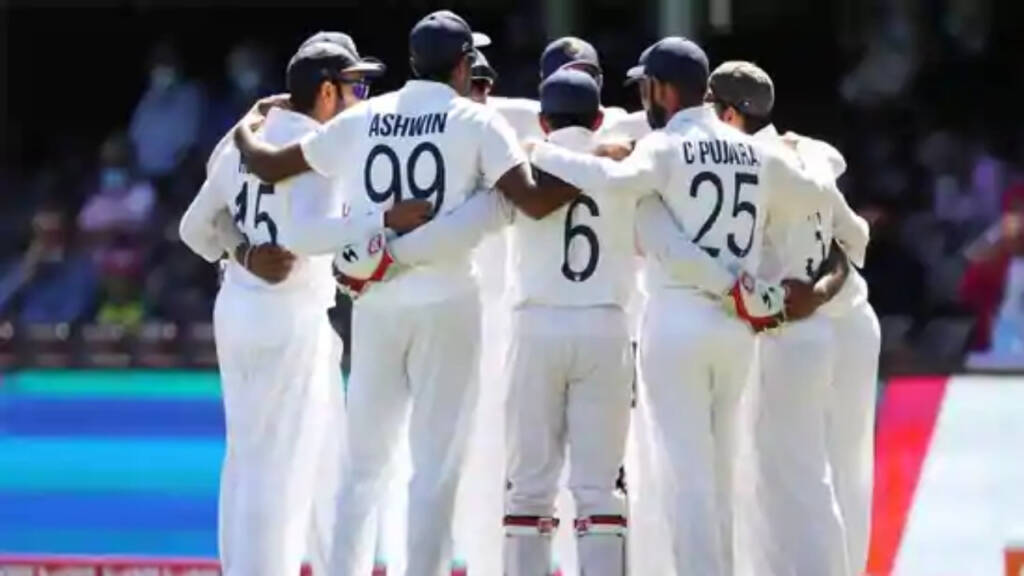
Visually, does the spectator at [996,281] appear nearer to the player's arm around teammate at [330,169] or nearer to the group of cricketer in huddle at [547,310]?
the group of cricketer in huddle at [547,310]

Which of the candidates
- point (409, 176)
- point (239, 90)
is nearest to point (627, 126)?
point (409, 176)

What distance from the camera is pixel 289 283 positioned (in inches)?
332

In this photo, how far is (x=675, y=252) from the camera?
26.2 feet

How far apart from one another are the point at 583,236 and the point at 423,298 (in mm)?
547

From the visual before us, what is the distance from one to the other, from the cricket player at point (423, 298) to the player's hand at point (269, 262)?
1.25 ft

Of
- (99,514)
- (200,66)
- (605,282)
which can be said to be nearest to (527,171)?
(605,282)

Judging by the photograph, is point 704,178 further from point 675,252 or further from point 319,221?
point 319,221

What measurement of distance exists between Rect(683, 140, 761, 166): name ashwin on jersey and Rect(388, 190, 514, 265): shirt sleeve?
642mm

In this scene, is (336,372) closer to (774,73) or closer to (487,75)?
(487,75)

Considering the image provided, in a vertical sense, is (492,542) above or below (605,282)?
below

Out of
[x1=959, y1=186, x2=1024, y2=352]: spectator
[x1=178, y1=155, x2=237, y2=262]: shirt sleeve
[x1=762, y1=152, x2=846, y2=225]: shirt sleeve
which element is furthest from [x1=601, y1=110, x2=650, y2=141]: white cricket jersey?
[x1=959, y1=186, x2=1024, y2=352]: spectator

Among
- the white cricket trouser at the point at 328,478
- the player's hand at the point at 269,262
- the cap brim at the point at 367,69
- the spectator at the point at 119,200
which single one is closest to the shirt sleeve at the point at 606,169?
the cap brim at the point at 367,69

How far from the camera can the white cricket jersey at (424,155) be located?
795 cm

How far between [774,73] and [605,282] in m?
9.17
